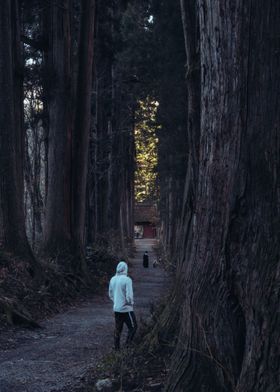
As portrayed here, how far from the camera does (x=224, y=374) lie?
20.7 ft

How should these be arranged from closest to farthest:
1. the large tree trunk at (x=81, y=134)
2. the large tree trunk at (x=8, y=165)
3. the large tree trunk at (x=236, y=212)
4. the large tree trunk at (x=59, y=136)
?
the large tree trunk at (x=236, y=212) → the large tree trunk at (x=8, y=165) → the large tree trunk at (x=59, y=136) → the large tree trunk at (x=81, y=134)

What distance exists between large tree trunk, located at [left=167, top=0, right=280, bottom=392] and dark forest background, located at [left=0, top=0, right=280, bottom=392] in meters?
0.01

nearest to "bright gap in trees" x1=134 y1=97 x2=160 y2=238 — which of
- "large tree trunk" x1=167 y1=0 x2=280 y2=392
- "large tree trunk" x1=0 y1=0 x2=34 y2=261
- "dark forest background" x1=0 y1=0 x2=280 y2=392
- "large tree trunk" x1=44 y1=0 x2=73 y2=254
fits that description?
"dark forest background" x1=0 y1=0 x2=280 y2=392

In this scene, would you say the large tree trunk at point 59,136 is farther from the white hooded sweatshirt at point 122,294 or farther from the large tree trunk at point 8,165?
the white hooded sweatshirt at point 122,294

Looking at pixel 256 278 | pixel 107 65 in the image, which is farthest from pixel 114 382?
pixel 107 65

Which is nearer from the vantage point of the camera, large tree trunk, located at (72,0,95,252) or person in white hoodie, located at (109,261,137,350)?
person in white hoodie, located at (109,261,137,350)

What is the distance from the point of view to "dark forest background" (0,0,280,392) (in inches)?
237

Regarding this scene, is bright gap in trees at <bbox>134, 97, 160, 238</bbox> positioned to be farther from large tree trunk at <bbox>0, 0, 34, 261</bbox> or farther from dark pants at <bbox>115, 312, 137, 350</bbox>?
dark pants at <bbox>115, 312, 137, 350</bbox>

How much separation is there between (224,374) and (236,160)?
6.20ft

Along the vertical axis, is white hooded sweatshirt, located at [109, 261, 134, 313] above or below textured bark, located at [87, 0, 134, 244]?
below

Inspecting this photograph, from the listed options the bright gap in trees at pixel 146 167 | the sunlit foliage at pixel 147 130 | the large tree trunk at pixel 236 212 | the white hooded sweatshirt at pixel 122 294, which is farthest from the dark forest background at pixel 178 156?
the white hooded sweatshirt at pixel 122 294

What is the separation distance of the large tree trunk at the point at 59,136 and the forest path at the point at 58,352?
4.32m

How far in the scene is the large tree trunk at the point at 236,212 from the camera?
585 cm

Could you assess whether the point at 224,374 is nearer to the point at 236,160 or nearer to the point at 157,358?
the point at 236,160
